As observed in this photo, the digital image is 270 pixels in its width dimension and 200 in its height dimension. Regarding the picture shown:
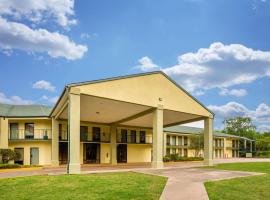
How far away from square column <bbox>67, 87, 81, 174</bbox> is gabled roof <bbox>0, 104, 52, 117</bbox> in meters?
13.0

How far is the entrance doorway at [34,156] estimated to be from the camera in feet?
98.7

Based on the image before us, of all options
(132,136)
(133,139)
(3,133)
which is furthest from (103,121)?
(3,133)

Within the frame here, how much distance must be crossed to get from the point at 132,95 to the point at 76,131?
5665mm

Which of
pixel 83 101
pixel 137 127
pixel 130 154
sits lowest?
pixel 130 154

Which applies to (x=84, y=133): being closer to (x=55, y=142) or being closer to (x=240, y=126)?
(x=55, y=142)

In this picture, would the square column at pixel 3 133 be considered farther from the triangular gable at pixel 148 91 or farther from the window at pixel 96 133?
the triangular gable at pixel 148 91

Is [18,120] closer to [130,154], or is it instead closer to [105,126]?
[105,126]

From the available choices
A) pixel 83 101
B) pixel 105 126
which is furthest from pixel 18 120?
pixel 83 101

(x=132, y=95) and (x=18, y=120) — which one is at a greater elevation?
(x=132, y=95)

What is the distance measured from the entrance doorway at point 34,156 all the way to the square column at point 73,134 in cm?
1429

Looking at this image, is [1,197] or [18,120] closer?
[1,197]

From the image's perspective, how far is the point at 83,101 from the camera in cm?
2142

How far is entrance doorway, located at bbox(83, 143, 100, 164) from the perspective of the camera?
1324 inches

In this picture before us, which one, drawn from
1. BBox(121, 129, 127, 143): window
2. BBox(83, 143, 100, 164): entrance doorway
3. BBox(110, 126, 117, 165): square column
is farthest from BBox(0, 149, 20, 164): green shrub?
BBox(121, 129, 127, 143): window
